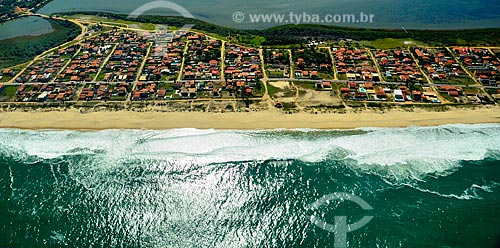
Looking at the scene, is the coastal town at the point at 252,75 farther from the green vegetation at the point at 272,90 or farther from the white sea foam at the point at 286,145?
the white sea foam at the point at 286,145

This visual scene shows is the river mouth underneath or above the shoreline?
above

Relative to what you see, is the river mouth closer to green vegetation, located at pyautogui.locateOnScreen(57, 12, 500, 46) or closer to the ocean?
green vegetation, located at pyautogui.locateOnScreen(57, 12, 500, 46)

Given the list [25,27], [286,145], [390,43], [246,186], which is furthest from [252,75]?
[25,27]

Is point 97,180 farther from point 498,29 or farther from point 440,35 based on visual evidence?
point 498,29

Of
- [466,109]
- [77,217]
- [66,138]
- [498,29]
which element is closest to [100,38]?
[66,138]

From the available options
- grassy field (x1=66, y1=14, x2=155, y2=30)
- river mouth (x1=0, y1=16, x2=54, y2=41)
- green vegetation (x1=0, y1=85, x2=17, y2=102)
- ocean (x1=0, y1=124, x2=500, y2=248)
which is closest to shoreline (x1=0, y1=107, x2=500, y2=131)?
ocean (x1=0, y1=124, x2=500, y2=248)

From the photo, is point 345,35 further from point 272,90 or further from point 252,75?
point 272,90
